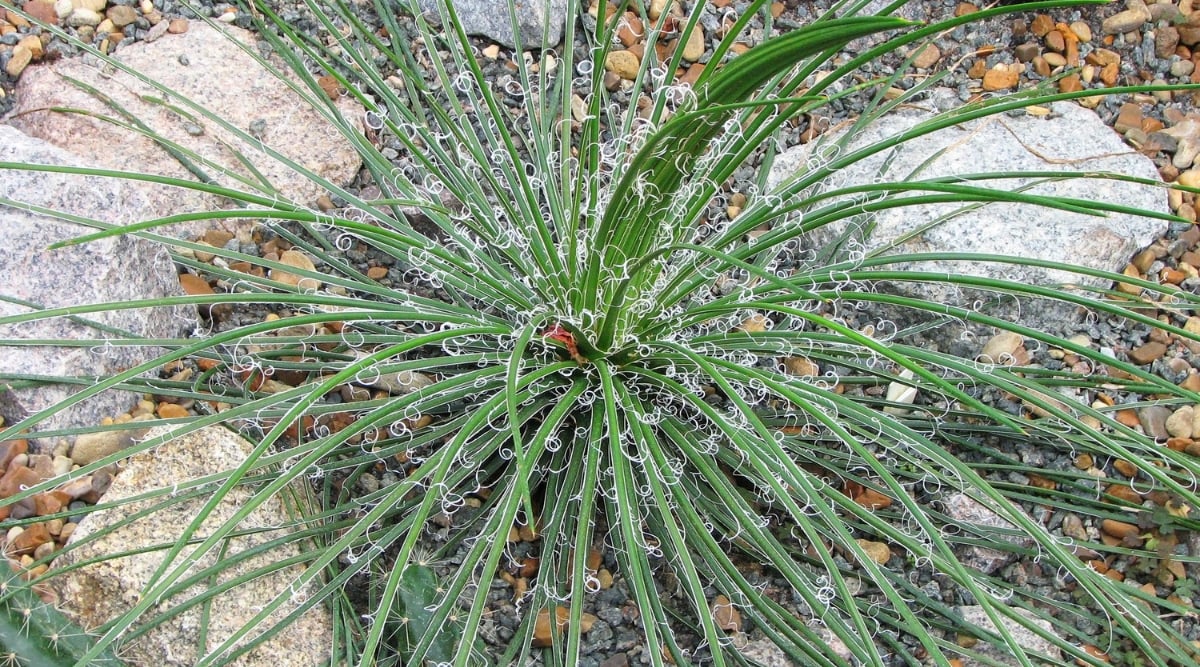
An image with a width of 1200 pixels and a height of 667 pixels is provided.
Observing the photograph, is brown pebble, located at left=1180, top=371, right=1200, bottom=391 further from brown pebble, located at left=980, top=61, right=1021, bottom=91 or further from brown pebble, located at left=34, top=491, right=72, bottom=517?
brown pebble, located at left=34, top=491, right=72, bottom=517

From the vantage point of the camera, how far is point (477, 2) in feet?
6.56

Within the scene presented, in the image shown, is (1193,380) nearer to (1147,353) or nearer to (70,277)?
(1147,353)

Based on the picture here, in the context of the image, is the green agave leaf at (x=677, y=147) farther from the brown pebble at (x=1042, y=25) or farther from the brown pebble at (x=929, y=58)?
the brown pebble at (x=1042, y=25)

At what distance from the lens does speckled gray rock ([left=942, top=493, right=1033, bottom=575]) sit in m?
1.62

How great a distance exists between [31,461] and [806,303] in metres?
1.30

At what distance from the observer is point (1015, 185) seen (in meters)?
1.92

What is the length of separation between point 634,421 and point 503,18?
3.40 ft

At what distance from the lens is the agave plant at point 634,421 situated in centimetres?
126

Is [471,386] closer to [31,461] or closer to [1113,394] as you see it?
[31,461]

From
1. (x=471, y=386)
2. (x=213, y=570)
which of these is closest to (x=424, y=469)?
(x=471, y=386)

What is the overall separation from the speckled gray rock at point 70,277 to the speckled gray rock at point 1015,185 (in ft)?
3.91

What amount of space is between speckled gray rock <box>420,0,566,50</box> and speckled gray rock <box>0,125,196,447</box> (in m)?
0.73

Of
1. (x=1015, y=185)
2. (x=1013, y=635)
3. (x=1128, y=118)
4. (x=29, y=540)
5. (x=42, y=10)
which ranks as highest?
(x=42, y=10)

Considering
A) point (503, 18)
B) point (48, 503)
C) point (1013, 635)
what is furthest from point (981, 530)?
point (48, 503)
